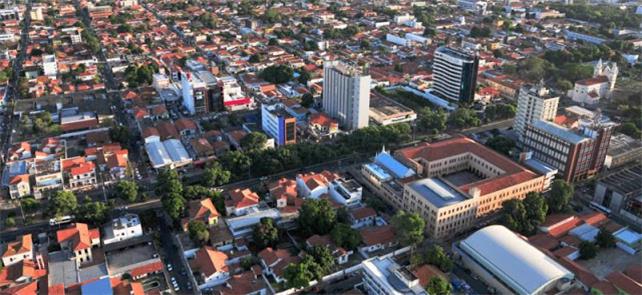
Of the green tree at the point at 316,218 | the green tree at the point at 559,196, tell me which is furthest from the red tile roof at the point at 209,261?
the green tree at the point at 559,196

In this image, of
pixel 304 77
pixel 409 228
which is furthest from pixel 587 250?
pixel 304 77


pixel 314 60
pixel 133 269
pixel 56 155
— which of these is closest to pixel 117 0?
pixel 314 60

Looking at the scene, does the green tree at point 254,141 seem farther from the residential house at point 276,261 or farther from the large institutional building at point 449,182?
the residential house at point 276,261

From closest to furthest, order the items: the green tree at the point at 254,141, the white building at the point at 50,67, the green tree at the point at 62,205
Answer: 1. the green tree at the point at 62,205
2. the green tree at the point at 254,141
3. the white building at the point at 50,67

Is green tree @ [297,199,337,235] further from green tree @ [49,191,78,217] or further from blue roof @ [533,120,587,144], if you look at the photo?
blue roof @ [533,120,587,144]

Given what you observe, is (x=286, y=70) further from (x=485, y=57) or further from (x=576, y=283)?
(x=576, y=283)
